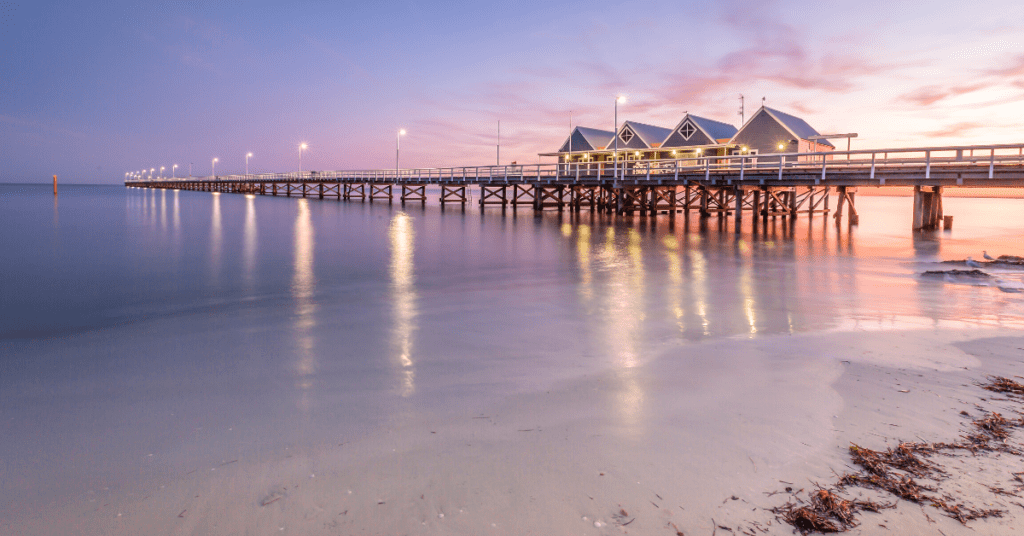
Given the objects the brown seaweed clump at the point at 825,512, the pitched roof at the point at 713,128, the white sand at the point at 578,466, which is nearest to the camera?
the brown seaweed clump at the point at 825,512

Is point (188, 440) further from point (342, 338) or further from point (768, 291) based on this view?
point (768, 291)

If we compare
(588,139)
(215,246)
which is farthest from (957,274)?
(588,139)

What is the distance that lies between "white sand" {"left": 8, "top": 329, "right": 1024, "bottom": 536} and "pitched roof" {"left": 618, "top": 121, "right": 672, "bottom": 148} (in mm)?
43307

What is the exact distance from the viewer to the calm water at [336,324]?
4406 millimetres

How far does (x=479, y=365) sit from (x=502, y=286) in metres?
5.41

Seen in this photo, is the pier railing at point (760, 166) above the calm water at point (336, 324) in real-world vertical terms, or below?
above

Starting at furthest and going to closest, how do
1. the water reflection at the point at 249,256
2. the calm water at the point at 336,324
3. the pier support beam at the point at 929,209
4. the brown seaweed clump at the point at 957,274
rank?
the pier support beam at the point at 929,209
the water reflection at the point at 249,256
the brown seaweed clump at the point at 957,274
the calm water at the point at 336,324

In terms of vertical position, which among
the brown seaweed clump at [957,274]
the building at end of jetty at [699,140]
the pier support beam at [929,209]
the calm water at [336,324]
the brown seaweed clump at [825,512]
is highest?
the building at end of jetty at [699,140]

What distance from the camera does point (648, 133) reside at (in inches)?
1885

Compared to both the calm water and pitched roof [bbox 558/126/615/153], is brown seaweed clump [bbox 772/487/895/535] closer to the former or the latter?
the calm water

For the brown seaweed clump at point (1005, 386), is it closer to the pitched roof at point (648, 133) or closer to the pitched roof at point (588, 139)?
the pitched roof at point (648, 133)

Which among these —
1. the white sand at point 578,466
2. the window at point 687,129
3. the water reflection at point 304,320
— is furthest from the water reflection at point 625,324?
the window at point 687,129

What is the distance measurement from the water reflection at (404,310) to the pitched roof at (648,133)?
104ft

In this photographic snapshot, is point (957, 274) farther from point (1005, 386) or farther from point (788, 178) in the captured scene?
point (788, 178)
